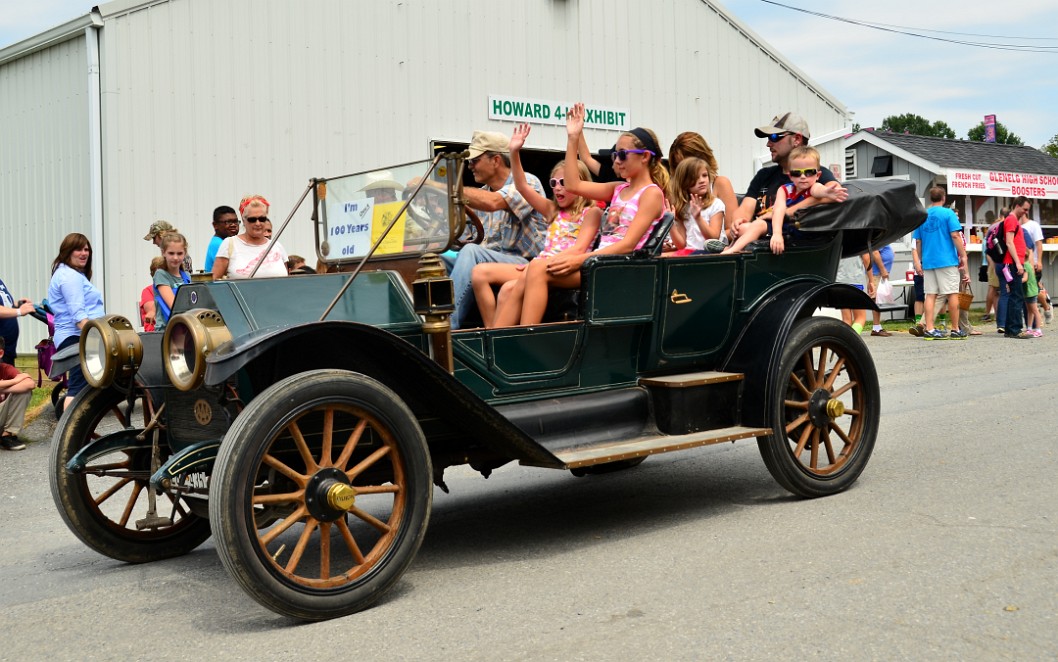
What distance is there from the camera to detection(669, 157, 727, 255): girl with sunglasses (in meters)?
6.46

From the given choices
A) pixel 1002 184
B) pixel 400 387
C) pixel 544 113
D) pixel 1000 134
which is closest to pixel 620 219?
pixel 400 387

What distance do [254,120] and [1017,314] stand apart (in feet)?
31.2

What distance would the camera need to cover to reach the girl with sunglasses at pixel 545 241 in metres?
5.15

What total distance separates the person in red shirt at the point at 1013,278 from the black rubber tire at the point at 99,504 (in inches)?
451

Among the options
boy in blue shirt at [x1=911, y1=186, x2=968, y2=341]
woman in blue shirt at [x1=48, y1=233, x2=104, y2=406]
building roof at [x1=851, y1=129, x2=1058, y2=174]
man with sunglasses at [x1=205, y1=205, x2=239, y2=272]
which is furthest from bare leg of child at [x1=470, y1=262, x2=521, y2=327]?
building roof at [x1=851, y1=129, x2=1058, y2=174]

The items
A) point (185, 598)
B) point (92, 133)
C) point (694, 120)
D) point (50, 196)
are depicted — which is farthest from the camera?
point (694, 120)

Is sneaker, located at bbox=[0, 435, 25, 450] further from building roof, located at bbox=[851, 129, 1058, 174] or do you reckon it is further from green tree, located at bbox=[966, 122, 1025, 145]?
green tree, located at bbox=[966, 122, 1025, 145]

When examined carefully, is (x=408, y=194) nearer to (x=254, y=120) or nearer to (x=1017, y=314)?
(x=254, y=120)

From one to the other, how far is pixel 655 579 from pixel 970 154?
2518 cm

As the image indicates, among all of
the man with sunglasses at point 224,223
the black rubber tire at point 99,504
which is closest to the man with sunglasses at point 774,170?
the black rubber tire at point 99,504

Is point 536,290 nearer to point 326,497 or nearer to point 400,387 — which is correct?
point 400,387

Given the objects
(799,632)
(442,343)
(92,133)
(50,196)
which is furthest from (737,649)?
(50,196)

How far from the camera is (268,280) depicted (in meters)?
4.41

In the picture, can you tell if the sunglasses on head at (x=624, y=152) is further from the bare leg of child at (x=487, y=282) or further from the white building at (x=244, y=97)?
the white building at (x=244, y=97)
